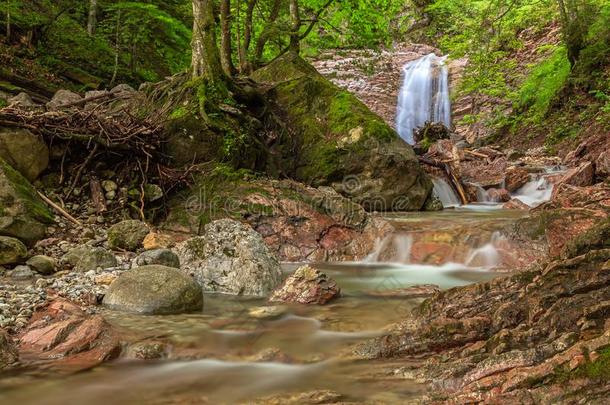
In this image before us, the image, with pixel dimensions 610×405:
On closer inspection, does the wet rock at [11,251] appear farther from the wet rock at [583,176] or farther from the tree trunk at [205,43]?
the wet rock at [583,176]

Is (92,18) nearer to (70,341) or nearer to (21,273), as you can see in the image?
(21,273)

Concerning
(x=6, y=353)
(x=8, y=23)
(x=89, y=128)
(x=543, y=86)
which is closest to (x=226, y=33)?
(x=89, y=128)

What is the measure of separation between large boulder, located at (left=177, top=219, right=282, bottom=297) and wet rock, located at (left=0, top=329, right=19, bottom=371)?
7.44ft

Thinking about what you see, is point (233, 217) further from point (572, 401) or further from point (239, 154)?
point (572, 401)

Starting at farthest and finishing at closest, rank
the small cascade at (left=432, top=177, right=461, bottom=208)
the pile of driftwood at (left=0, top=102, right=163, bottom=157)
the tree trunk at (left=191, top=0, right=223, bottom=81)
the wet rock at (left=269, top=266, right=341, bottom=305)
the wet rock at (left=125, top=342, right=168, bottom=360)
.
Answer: the small cascade at (left=432, top=177, right=461, bottom=208) < the tree trunk at (left=191, top=0, right=223, bottom=81) < the pile of driftwood at (left=0, top=102, right=163, bottom=157) < the wet rock at (left=269, top=266, right=341, bottom=305) < the wet rock at (left=125, top=342, right=168, bottom=360)

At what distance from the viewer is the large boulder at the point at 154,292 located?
14.3ft

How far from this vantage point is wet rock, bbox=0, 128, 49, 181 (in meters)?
6.72

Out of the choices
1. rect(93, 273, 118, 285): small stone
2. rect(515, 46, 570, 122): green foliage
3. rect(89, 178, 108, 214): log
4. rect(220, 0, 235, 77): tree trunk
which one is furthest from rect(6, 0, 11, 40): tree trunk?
rect(515, 46, 570, 122): green foliage

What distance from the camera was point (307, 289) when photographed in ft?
16.0

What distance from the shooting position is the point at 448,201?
37.4ft

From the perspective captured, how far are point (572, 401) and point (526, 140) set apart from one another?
16.0 metres

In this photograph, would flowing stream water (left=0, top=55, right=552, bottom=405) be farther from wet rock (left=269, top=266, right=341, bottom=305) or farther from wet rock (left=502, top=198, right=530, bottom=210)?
wet rock (left=502, top=198, right=530, bottom=210)

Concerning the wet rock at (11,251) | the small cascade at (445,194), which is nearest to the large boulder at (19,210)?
the wet rock at (11,251)

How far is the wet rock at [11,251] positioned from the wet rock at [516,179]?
10.4 meters
